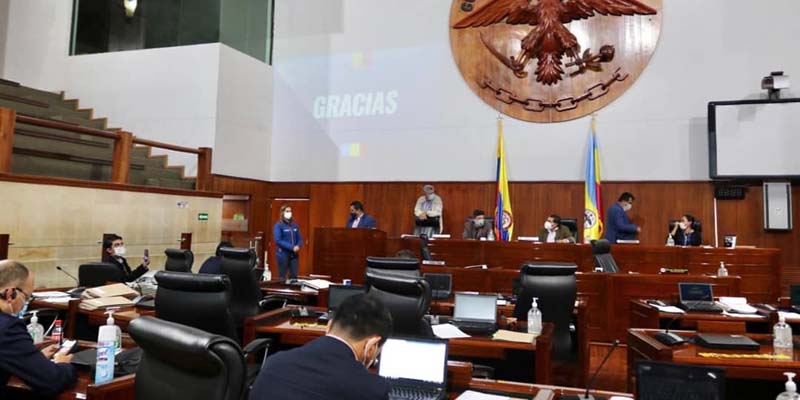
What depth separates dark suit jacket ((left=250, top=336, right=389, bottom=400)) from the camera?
153cm

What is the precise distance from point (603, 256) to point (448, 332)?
11.4 ft

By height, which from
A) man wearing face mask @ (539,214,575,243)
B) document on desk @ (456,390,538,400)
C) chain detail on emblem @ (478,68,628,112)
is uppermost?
chain detail on emblem @ (478,68,628,112)

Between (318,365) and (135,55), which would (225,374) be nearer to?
(318,365)

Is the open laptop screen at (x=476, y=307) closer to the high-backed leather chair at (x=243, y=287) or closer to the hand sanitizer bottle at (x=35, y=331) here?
the high-backed leather chair at (x=243, y=287)

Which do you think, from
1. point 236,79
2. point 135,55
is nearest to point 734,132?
point 236,79

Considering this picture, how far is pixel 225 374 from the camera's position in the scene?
1.50m

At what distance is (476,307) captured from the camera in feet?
11.9

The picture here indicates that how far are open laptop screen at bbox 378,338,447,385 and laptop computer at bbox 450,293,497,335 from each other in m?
1.22

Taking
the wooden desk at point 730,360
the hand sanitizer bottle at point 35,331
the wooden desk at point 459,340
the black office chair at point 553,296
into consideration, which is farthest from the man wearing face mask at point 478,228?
the hand sanitizer bottle at point 35,331

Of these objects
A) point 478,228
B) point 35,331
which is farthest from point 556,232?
point 35,331

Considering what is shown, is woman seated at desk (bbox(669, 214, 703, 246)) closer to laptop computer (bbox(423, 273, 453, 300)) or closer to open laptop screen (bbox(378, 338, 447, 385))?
laptop computer (bbox(423, 273, 453, 300))

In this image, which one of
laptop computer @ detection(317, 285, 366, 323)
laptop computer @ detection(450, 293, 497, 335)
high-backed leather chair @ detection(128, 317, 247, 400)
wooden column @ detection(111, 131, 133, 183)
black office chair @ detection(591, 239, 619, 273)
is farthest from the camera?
wooden column @ detection(111, 131, 133, 183)

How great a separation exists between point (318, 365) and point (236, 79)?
9.04 metres

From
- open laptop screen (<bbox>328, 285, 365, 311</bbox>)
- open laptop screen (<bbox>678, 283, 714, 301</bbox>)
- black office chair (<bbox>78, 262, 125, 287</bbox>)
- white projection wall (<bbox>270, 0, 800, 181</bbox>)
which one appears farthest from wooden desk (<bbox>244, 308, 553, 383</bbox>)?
white projection wall (<bbox>270, 0, 800, 181</bbox>)
